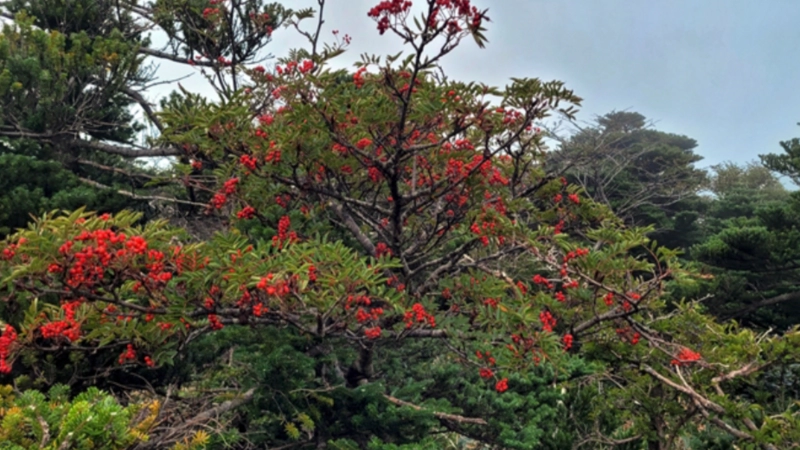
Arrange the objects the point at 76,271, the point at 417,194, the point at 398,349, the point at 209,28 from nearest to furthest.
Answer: the point at 76,271 < the point at 417,194 < the point at 398,349 < the point at 209,28

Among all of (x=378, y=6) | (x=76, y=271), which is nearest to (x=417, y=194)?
(x=378, y=6)

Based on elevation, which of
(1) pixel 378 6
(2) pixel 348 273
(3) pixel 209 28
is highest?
(3) pixel 209 28

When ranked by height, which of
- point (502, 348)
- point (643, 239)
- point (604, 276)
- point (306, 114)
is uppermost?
point (306, 114)

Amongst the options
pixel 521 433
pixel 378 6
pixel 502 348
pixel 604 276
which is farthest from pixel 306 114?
pixel 521 433

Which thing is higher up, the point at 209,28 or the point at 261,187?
the point at 209,28

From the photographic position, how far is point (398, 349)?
454 centimetres

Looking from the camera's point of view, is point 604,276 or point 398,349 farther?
point 398,349

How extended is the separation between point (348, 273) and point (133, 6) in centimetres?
775

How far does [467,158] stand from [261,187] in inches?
47.8

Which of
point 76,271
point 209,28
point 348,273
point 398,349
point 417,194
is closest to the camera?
point 76,271

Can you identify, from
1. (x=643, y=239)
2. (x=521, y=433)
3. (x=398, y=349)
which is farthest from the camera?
(x=398, y=349)

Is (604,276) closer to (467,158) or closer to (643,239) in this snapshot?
(643,239)

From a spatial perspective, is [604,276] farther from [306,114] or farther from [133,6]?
[133,6]

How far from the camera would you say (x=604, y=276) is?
8.51 ft
